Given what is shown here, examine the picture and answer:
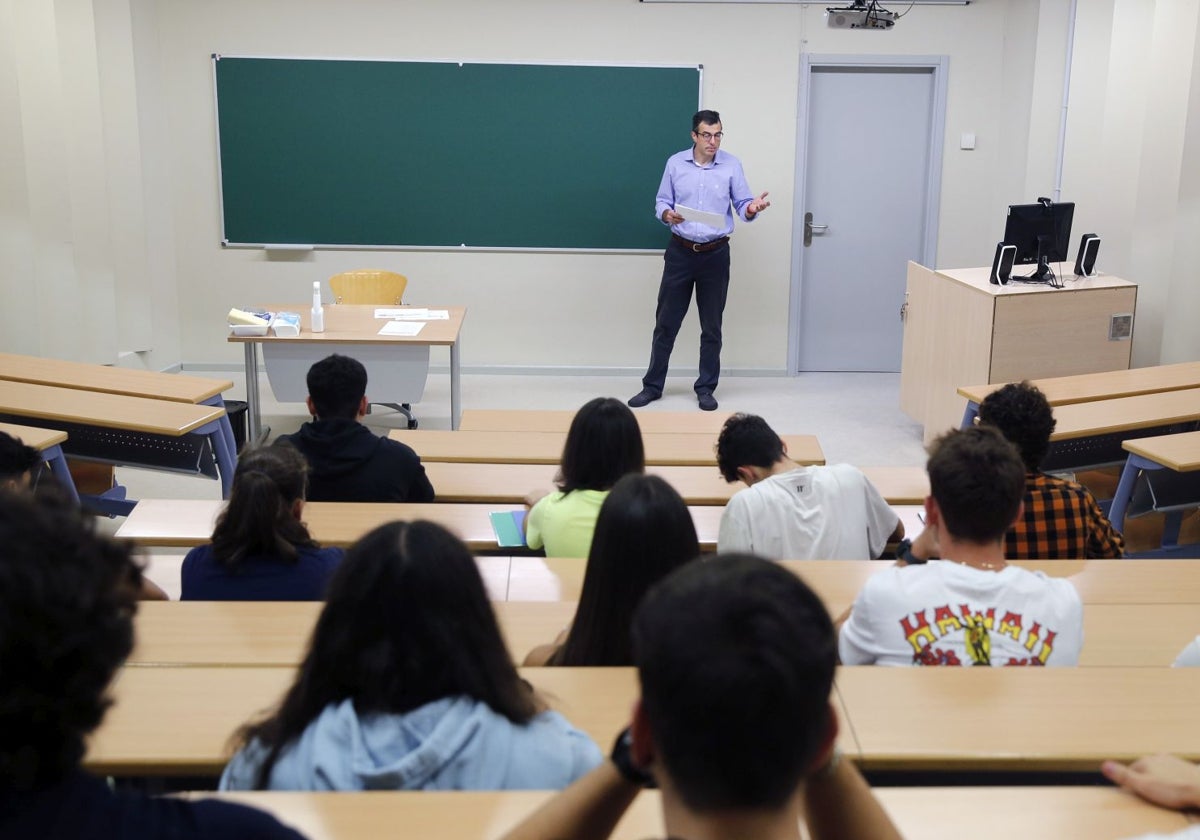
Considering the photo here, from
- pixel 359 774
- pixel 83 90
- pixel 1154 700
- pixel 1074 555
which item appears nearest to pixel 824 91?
pixel 83 90

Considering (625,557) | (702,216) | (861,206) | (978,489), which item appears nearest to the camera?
(625,557)

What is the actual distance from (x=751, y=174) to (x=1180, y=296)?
3.06m

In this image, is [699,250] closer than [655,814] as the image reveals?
No

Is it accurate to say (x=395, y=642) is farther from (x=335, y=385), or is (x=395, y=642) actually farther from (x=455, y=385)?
(x=455, y=385)

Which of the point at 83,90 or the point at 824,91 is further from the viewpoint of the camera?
the point at 824,91

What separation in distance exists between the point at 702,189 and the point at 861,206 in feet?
4.81

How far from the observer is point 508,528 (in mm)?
3457

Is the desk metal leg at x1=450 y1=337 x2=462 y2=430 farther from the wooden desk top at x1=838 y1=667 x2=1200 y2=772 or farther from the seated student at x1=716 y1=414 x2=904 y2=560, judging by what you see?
the wooden desk top at x1=838 y1=667 x2=1200 y2=772

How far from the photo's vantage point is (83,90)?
7.07m

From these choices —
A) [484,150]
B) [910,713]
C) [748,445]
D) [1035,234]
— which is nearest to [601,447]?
[748,445]

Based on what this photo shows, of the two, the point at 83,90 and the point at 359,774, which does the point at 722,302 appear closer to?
the point at 83,90

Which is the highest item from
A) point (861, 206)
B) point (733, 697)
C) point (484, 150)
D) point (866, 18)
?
point (866, 18)

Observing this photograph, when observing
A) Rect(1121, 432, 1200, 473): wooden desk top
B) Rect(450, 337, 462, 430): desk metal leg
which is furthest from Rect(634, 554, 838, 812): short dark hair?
Rect(450, 337, 462, 430): desk metal leg

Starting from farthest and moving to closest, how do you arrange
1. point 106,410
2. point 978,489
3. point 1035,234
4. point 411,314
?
point 411,314
point 1035,234
point 106,410
point 978,489
